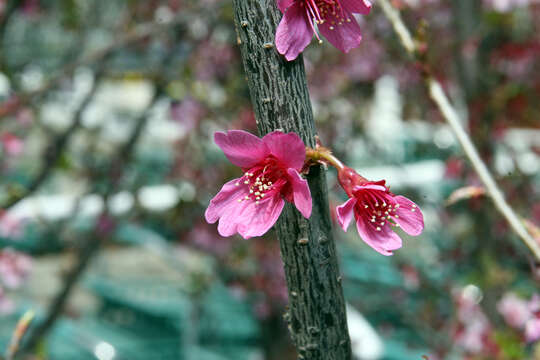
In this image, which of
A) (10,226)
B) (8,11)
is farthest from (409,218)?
(10,226)

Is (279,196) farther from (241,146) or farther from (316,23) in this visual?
(316,23)

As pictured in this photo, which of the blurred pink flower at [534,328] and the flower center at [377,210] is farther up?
the blurred pink flower at [534,328]

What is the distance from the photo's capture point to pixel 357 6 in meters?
0.60

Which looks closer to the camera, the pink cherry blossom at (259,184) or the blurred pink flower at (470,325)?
the pink cherry blossom at (259,184)

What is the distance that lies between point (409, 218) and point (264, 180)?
177mm

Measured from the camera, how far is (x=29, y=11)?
9.48 ft

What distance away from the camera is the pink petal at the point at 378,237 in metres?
0.59

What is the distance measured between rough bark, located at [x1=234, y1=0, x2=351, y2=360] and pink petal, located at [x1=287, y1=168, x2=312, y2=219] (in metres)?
0.05

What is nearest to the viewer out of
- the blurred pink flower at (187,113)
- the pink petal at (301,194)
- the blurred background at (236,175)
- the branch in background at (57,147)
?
the pink petal at (301,194)

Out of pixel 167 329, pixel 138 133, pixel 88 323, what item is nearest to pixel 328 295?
pixel 138 133

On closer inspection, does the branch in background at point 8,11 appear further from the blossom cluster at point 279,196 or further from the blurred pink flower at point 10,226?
the blossom cluster at point 279,196

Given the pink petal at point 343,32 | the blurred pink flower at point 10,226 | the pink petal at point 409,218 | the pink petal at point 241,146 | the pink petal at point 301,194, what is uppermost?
the blurred pink flower at point 10,226

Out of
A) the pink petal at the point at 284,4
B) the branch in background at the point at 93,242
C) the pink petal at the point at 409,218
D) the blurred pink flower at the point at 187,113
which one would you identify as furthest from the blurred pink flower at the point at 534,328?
the blurred pink flower at the point at 187,113

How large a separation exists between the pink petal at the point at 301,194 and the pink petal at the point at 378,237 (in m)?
0.10
